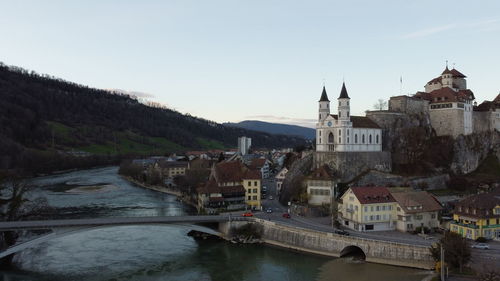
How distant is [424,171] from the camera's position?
5912 centimetres

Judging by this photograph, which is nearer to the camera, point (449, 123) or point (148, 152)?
point (449, 123)

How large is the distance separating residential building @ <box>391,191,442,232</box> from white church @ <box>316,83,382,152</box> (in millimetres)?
16292

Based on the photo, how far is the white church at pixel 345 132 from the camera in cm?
5888

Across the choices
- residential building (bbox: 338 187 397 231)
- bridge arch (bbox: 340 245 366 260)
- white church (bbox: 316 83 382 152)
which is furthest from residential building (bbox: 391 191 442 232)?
white church (bbox: 316 83 382 152)

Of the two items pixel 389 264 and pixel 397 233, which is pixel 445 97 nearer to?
pixel 397 233

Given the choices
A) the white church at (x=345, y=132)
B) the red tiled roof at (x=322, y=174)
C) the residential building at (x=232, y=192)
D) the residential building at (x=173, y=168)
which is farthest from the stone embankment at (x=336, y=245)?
the residential building at (x=173, y=168)

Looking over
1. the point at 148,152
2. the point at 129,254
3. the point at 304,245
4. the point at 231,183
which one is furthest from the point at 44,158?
the point at 304,245

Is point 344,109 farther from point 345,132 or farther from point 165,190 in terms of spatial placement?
point 165,190

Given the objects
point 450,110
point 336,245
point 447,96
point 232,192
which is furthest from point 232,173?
point 447,96

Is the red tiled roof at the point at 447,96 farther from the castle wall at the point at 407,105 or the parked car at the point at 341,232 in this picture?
the parked car at the point at 341,232

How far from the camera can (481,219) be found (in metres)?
37.7

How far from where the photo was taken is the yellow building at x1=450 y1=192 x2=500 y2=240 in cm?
3781

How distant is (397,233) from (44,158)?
99.0 meters

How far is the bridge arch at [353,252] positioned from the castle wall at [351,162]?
58.8 feet
